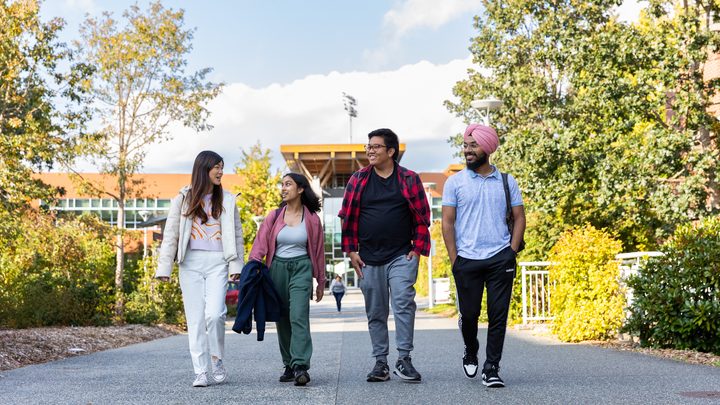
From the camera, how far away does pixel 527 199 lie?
21.9 m

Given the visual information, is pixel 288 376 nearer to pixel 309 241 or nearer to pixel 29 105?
pixel 309 241

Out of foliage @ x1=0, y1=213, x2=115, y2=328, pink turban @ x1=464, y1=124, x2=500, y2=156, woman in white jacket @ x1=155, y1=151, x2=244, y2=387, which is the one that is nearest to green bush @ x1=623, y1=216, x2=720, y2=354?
pink turban @ x1=464, y1=124, x2=500, y2=156

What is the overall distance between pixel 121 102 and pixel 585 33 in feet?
33.2

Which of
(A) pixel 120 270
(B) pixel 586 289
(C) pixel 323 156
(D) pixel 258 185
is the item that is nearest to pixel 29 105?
(A) pixel 120 270

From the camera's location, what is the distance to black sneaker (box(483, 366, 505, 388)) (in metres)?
6.86

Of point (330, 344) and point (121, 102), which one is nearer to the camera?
point (330, 344)

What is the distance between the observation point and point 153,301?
18469mm

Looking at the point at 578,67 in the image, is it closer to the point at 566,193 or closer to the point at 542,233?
the point at 566,193

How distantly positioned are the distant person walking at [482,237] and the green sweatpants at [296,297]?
1173mm

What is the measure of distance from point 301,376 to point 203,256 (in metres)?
1.19

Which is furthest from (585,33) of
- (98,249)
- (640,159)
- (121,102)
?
(98,249)

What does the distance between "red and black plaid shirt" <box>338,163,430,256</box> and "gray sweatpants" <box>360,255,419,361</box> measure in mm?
171

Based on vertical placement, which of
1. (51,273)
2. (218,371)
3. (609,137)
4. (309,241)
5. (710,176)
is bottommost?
(218,371)

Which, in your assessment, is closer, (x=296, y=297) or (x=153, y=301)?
(x=296, y=297)
